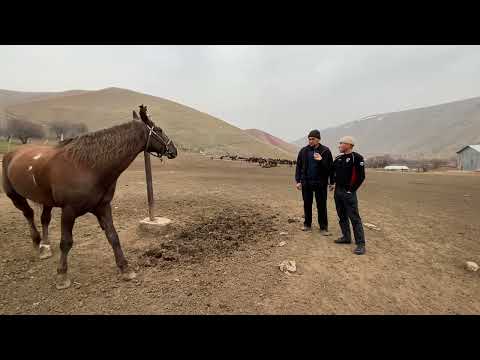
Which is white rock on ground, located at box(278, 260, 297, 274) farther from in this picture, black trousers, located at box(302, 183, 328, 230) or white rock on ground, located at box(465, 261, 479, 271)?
white rock on ground, located at box(465, 261, 479, 271)

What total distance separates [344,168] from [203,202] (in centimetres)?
527

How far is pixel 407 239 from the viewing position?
5562 mm

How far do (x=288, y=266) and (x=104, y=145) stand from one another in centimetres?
349

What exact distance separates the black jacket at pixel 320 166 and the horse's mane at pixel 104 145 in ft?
11.0

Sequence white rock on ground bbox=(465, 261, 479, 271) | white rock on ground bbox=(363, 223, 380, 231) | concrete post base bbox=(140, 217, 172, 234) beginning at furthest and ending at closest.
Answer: white rock on ground bbox=(363, 223, 380, 231)
concrete post base bbox=(140, 217, 172, 234)
white rock on ground bbox=(465, 261, 479, 271)

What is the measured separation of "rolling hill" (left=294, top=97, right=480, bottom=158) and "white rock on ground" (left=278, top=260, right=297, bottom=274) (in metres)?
81.5

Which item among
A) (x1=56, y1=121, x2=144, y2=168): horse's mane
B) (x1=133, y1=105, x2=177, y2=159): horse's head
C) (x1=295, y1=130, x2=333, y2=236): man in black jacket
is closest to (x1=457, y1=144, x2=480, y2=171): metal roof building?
(x1=295, y1=130, x2=333, y2=236): man in black jacket

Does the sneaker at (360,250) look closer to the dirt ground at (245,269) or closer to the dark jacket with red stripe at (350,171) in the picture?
the dirt ground at (245,269)

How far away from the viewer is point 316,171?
5344 mm

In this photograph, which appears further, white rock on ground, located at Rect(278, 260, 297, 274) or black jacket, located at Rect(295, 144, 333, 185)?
black jacket, located at Rect(295, 144, 333, 185)

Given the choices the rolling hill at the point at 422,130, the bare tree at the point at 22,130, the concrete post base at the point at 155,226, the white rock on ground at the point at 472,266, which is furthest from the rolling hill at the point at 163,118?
the rolling hill at the point at 422,130

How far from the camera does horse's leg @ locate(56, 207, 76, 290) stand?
3.55 meters

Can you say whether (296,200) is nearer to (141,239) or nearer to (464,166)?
(141,239)

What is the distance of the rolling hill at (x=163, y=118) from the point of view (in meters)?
48.3
